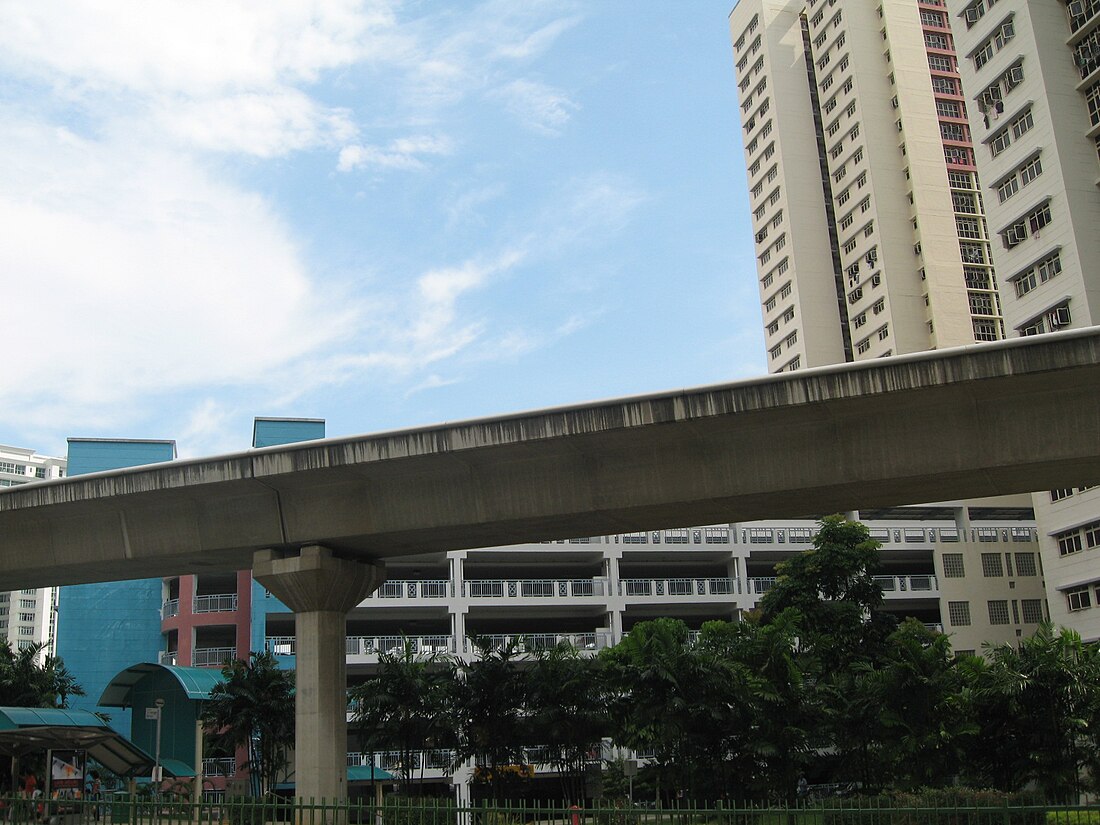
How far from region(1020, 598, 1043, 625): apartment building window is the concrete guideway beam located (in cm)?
4647

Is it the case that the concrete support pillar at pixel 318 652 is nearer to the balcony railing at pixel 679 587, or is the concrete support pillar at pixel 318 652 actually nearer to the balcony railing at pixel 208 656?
the balcony railing at pixel 208 656

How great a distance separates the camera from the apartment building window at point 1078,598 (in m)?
51.3

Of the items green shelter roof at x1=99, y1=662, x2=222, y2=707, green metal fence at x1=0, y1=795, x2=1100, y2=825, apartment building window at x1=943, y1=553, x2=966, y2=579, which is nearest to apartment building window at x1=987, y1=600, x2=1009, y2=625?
apartment building window at x1=943, y1=553, x2=966, y2=579

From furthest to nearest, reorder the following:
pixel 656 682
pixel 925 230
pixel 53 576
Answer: pixel 925 230, pixel 656 682, pixel 53 576

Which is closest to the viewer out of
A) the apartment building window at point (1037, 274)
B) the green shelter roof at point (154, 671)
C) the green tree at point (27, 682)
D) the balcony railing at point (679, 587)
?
the green shelter roof at point (154, 671)

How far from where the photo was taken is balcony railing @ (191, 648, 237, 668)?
52.6 meters

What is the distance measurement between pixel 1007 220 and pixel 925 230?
75.2 feet

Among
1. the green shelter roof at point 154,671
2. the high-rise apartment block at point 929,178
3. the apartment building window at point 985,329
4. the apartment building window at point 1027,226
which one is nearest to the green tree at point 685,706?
the green shelter roof at point 154,671

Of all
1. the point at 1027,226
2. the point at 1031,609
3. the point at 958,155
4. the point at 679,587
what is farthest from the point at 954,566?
the point at 958,155

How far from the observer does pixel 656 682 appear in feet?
106

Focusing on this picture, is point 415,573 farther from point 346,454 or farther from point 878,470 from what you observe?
point 878,470

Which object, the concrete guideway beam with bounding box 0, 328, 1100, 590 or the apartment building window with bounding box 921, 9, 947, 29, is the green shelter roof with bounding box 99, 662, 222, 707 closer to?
the concrete guideway beam with bounding box 0, 328, 1100, 590

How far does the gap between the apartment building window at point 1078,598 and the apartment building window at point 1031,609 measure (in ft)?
33.5

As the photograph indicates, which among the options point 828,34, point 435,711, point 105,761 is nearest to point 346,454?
point 105,761
